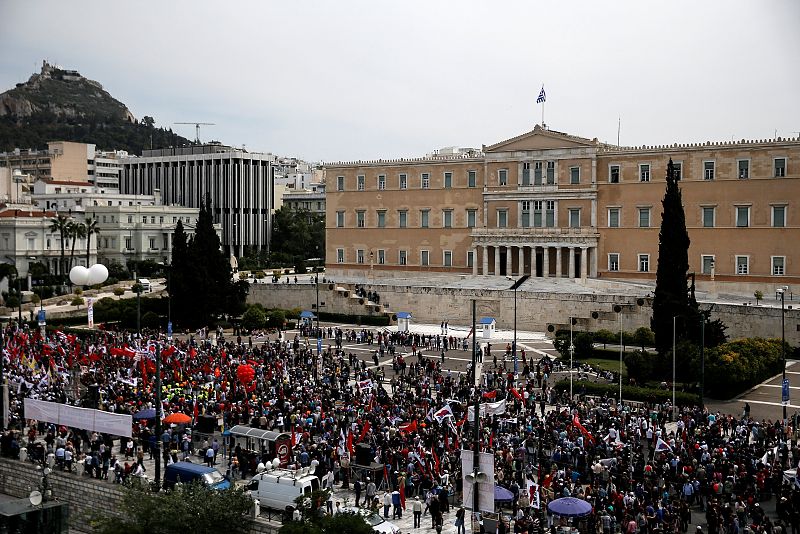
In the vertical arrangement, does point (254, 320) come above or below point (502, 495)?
above

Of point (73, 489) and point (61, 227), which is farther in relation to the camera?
point (61, 227)

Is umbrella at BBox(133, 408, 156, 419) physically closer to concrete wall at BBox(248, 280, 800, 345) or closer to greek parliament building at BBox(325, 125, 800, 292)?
concrete wall at BBox(248, 280, 800, 345)

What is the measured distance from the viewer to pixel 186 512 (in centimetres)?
2136

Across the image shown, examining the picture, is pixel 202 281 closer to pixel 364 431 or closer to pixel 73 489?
pixel 73 489

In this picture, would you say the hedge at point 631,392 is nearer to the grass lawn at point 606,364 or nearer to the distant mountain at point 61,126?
the grass lawn at point 606,364

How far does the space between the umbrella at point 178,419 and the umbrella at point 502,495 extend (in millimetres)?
10663

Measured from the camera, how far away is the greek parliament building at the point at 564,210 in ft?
189

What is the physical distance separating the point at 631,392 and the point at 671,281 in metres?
8.74

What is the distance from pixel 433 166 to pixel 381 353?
25230mm

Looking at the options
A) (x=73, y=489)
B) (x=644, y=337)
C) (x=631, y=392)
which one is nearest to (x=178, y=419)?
(x=73, y=489)

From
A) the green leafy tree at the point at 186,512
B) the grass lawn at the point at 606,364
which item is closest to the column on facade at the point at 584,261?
the grass lawn at the point at 606,364

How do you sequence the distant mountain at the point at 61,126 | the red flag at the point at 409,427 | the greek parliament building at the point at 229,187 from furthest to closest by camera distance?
the distant mountain at the point at 61,126 < the greek parliament building at the point at 229,187 < the red flag at the point at 409,427

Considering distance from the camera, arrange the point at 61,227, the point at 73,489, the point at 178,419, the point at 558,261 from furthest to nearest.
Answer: the point at 61,227, the point at 558,261, the point at 178,419, the point at 73,489

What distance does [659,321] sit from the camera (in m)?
42.9
